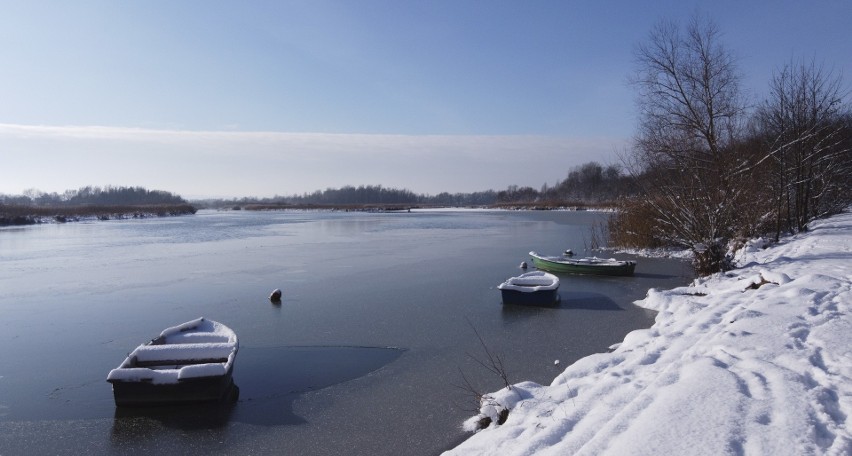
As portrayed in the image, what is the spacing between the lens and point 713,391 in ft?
12.9

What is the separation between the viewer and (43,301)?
38.0 ft

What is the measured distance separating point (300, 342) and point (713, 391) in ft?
19.5

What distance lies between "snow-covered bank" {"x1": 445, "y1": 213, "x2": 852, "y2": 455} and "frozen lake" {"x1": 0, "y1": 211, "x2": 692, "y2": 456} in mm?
837

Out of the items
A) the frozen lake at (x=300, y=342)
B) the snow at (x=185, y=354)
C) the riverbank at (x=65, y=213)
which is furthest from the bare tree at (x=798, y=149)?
the riverbank at (x=65, y=213)

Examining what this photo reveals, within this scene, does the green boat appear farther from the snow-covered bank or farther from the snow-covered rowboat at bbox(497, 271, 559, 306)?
→ the snow-covered bank

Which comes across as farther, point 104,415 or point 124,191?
point 124,191

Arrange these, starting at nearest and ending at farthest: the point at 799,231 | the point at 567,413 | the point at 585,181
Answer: the point at 567,413 < the point at 799,231 < the point at 585,181

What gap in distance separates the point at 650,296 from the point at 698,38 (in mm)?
9988

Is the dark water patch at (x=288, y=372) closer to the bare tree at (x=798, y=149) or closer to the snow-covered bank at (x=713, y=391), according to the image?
the snow-covered bank at (x=713, y=391)

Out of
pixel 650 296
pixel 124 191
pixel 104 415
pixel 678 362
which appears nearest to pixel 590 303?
pixel 650 296

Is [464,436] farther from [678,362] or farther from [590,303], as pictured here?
[590,303]

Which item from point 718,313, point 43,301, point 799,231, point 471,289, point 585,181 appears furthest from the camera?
point 585,181

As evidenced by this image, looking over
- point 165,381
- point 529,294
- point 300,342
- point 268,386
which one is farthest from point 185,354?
point 529,294

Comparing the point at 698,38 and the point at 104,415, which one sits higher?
the point at 698,38
